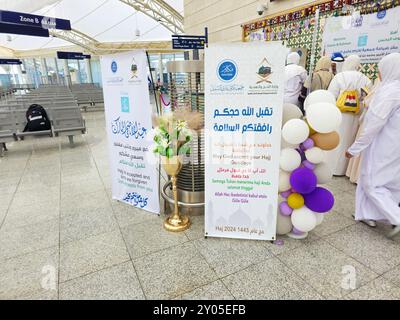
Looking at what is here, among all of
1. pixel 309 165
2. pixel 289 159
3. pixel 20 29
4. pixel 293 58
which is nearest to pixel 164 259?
pixel 289 159

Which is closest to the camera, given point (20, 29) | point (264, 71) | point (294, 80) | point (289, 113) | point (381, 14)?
point (264, 71)

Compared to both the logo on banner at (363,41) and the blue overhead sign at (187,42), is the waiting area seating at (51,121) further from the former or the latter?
the logo on banner at (363,41)

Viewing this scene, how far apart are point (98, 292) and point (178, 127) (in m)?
1.39

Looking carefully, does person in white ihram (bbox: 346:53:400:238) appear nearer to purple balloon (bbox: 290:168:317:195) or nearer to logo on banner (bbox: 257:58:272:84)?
purple balloon (bbox: 290:168:317:195)

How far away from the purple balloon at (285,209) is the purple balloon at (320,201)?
0.16 metres

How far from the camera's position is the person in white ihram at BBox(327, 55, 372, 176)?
3319 mm

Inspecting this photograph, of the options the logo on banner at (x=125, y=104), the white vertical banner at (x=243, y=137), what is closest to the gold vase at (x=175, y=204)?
the white vertical banner at (x=243, y=137)

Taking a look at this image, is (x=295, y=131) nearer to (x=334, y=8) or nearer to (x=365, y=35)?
(x=365, y=35)

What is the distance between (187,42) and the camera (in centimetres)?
704

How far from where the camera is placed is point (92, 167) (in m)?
4.36

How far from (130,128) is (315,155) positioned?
1.74 m

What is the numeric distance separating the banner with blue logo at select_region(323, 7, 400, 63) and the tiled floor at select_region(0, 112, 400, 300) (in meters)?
2.02

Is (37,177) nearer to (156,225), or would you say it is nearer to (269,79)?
(156,225)
